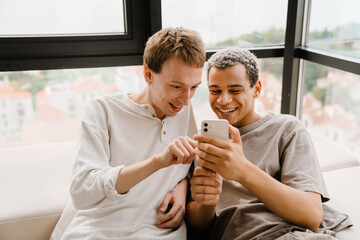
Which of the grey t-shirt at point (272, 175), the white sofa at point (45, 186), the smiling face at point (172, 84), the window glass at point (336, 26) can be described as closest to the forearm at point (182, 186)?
the grey t-shirt at point (272, 175)

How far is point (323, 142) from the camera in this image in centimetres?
226

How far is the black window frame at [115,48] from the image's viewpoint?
2.18 m

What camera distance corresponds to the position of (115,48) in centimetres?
233

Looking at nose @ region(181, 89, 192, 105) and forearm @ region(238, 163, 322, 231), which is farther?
nose @ region(181, 89, 192, 105)

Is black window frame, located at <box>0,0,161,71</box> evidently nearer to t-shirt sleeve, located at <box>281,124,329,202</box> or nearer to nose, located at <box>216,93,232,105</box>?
nose, located at <box>216,93,232,105</box>

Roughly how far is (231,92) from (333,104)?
4.86 ft

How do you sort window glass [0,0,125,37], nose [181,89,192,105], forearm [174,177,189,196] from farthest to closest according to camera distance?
window glass [0,0,125,37] < forearm [174,177,189,196] < nose [181,89,192,105]

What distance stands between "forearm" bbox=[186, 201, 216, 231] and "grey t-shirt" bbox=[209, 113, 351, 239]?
0.04 meters

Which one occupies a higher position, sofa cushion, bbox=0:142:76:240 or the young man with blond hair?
the young man with blond hair

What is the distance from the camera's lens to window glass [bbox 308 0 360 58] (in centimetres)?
238

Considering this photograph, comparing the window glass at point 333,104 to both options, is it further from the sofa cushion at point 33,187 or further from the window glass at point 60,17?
the sofa cushion at point 33,187

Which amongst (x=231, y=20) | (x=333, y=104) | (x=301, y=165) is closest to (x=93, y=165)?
(x=301, y=165)

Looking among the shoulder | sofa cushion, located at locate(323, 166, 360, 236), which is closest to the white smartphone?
the shoulder

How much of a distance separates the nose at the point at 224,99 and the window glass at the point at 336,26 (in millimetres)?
1282
